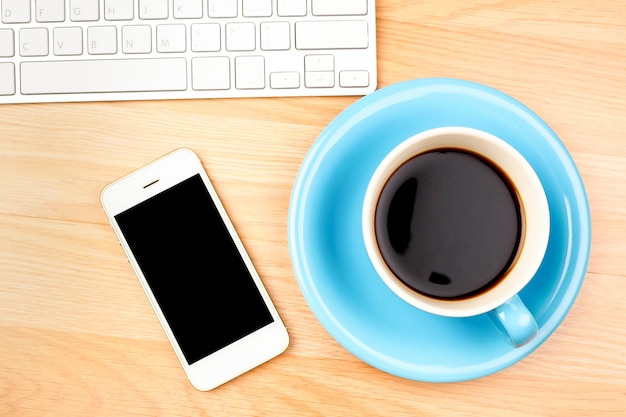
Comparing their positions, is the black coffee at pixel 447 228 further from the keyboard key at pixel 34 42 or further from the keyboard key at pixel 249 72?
the keyboard key at pixel 34 42

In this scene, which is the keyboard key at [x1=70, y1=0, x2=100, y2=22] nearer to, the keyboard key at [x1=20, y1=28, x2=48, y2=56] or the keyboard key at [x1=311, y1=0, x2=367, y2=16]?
the keyboard key at [x1=20, y1=28, x2=48, y2=56]

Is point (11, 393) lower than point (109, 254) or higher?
lower

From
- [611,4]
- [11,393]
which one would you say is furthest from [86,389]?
[611,4]

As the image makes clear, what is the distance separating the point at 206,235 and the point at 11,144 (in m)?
0.24

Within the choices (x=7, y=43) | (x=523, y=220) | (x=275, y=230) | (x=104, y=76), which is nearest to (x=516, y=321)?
(x=523, y=220)

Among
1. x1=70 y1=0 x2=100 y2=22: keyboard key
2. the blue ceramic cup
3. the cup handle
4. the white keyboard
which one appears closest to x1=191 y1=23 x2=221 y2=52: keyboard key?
the white keyboard

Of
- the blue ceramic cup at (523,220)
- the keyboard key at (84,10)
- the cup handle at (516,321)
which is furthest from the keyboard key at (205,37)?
the cup handle at (516,321)

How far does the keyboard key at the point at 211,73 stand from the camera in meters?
0.58

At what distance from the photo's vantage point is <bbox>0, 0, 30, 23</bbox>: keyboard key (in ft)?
1.90

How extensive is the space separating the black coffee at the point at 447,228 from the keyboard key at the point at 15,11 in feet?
1.39

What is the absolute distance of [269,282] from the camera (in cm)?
59

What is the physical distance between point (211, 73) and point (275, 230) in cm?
18

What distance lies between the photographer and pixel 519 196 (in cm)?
50

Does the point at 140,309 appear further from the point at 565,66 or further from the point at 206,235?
the point at 565,66
